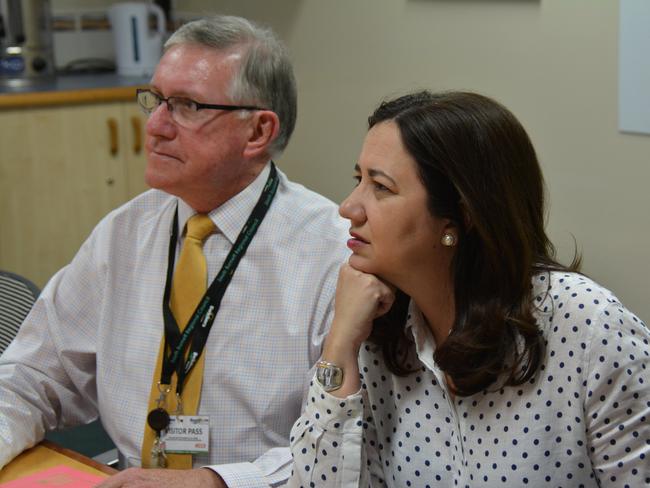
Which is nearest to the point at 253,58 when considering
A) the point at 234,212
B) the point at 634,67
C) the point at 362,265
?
the point at 234,212

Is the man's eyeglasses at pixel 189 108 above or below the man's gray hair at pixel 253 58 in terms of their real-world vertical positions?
below

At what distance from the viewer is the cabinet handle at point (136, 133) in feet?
12.8

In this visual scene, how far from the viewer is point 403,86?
11.5ft

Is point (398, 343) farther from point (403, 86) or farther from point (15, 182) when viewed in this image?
point (15, 182)

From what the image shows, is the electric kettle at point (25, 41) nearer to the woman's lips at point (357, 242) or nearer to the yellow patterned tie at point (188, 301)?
the yellow patterned tie at point (188, 301)

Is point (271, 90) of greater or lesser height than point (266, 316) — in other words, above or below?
above

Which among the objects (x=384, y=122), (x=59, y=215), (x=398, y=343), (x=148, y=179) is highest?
(x=384, y=122)

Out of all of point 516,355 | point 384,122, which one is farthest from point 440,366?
point 384,122

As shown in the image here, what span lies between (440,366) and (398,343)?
0.42 feet

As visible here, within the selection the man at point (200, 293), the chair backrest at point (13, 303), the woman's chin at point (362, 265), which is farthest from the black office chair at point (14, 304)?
the woman's chin at point (362, 265)

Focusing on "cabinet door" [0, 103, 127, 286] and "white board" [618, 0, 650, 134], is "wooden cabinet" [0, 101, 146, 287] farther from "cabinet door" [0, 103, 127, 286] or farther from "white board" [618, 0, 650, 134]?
"white board" [618, 0, 650, 134]

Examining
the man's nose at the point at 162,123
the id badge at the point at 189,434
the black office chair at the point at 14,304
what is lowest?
the id badge at the point at 189,434

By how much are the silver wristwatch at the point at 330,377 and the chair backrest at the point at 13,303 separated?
3.07ft

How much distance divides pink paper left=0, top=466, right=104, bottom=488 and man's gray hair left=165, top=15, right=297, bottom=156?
0.80 m
